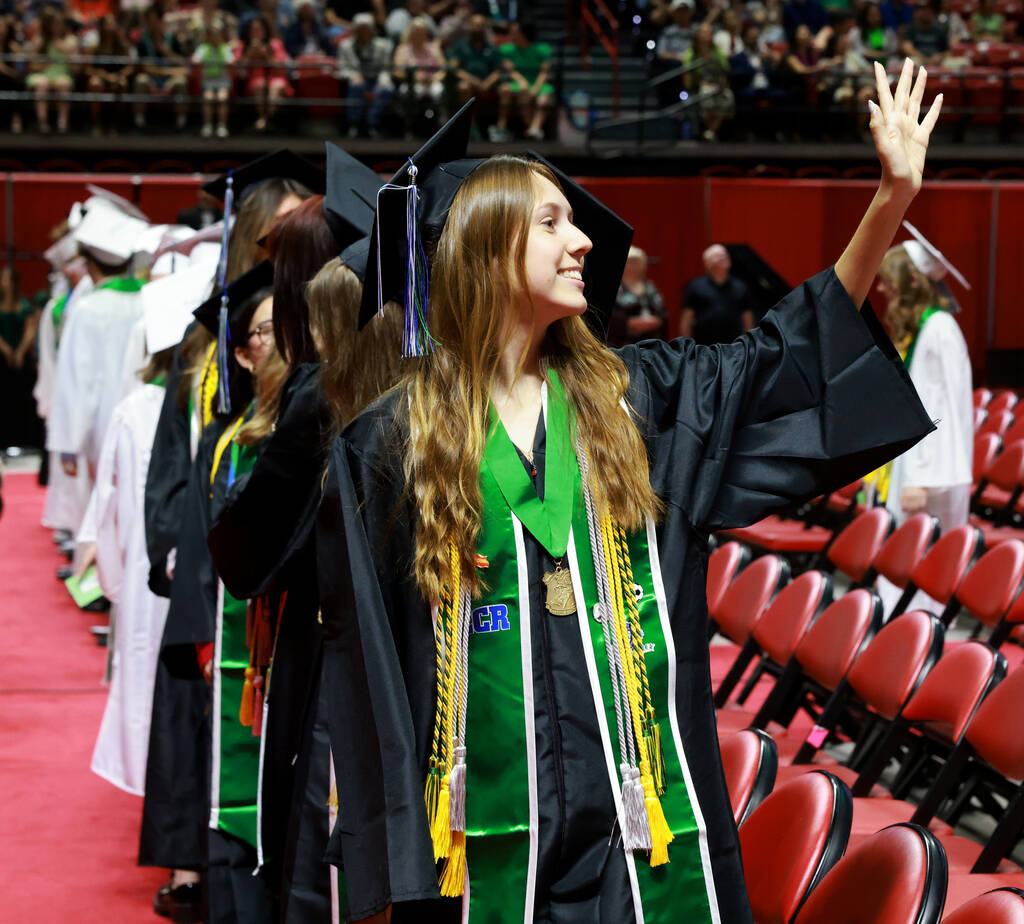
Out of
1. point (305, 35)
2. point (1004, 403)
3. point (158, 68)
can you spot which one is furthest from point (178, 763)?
point (305, 35)

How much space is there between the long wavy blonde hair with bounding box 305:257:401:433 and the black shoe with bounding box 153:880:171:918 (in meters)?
1.82

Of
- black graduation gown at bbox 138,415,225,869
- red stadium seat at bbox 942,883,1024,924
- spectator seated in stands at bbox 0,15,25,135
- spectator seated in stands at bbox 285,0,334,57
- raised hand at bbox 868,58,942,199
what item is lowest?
black graduation gown at bbox 138,415,225,869

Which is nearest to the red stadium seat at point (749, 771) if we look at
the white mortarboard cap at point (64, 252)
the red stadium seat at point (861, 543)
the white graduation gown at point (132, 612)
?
the white graduation gown at point (132, 612)

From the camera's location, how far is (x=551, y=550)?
6.24 feet

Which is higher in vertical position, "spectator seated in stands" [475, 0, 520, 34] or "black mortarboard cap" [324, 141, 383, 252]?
"spectator seated in stands" [475, 0, 520, 34]

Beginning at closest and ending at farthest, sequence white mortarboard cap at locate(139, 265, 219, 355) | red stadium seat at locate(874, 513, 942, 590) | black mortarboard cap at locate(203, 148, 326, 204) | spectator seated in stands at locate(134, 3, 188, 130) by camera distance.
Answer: black mortarboard cap at locate(203, 148, 326, 204) < white mortarboard cap at locate(139, 265, 219, 355) < red stadium seat at locate(874, 513, 942, 590) < spectator seated in stands at locate(134, 3, 188, 130)

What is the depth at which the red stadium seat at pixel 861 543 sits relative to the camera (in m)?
5.24

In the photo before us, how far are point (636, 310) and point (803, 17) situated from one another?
840 centimetres

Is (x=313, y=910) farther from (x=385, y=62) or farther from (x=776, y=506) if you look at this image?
(x=385, y=62)

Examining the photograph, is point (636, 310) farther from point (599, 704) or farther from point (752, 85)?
point (599, 704)

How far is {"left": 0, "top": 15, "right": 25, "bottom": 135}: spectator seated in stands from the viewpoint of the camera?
47.5 feet

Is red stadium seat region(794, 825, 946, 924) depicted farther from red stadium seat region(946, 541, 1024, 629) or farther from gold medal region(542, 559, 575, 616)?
red stadium seat region(946, 541, 1024, 629)

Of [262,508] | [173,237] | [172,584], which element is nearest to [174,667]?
[172,584]

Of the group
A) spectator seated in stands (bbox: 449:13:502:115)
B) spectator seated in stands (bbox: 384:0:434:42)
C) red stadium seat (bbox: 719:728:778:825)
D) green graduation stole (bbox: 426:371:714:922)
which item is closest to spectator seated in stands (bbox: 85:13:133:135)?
spectator seated in stands (bbox: 384:0:434:42)
